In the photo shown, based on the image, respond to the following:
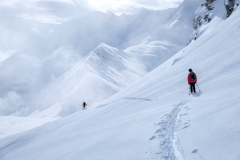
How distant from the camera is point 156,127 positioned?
5695mm

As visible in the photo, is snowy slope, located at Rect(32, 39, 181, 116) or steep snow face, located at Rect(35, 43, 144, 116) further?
snowy slope, located at Rect(32, 39, 181, 116)

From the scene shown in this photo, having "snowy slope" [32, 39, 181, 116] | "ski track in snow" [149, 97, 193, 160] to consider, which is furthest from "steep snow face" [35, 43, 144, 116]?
"ski track in snow" [149, 97, 193, 160]

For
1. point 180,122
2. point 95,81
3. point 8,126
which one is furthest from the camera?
point 95,81

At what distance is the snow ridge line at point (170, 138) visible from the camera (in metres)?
3.93

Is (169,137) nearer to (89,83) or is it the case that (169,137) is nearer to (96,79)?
(89,83)

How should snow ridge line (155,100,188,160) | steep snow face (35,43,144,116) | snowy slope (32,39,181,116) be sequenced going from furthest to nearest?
1. snowy slope (32,39,181,116)
2. steep snow face (35,43,144,116)
3. snow ridge line (155,100,188,160)

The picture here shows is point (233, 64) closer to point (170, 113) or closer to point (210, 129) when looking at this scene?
point (170, 113)

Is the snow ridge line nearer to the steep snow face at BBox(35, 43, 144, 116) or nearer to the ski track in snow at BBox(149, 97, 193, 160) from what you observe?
the ski track in snow at BBox(149, 97, 193, 160)

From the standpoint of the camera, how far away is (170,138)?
4.68 metres

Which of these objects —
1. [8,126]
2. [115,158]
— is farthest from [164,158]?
[8,126]

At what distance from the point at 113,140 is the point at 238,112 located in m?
3.82

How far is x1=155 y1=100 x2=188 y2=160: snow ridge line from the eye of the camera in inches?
155

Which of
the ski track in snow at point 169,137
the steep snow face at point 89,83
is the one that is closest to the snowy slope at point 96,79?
the steep snow face at point 89,83

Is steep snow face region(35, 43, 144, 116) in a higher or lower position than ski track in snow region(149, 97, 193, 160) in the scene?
higher
